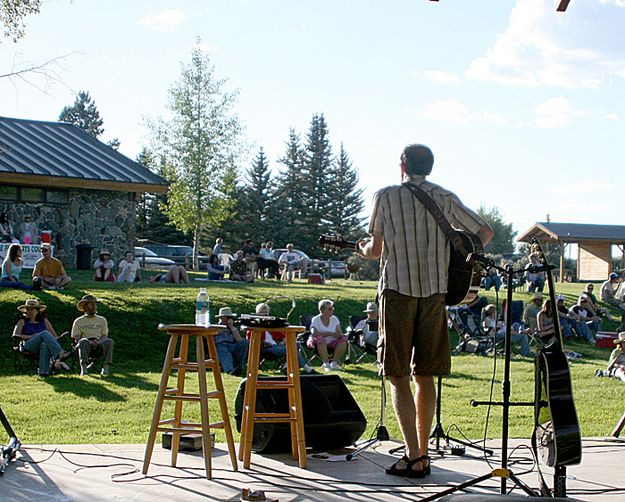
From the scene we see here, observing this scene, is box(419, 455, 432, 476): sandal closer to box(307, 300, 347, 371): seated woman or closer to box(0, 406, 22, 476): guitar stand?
box(0, 406, 22, 476): guitar stand

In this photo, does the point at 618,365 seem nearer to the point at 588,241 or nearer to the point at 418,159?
the point at 418,159

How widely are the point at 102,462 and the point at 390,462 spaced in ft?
5.92

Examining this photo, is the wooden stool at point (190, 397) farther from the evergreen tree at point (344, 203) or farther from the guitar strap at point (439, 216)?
the evergreen tree at point (344, 203)

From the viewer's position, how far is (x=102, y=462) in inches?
225

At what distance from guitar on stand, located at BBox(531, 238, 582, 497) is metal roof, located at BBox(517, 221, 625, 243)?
3601 centimetres

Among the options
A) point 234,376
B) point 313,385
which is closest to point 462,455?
point 313,385

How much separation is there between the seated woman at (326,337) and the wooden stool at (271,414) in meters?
8.30

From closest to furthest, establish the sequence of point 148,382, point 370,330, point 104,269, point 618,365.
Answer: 1. point 148,382
2. point 618,365
3. point 370,330
4. point 104,269

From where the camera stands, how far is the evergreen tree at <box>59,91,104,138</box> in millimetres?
80000

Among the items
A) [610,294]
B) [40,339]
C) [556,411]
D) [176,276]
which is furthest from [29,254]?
[556,411]

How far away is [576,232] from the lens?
1635 inches

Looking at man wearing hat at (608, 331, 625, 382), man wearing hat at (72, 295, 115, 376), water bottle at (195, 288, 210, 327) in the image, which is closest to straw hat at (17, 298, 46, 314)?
man wearing hat at (72, 295, 115, 376)

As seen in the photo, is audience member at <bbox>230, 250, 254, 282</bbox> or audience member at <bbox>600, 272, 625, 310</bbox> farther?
audience member at <bbox>600, 272, 625, 310</bbox>

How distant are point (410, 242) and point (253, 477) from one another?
5.43 feet
